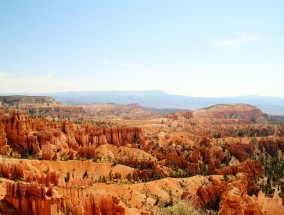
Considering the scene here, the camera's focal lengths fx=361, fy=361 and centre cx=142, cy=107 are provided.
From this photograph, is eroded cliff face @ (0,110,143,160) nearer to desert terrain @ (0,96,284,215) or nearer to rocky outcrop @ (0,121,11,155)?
rocky outcrop @ (0,121,11,155)

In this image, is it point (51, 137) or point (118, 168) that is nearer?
point (118, 168)

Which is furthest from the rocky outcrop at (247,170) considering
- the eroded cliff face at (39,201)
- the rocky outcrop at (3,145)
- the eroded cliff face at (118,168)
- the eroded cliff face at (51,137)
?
the rocky outcrop at (3,145)

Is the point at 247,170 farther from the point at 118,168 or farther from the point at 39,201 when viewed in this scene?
the point at 39,201

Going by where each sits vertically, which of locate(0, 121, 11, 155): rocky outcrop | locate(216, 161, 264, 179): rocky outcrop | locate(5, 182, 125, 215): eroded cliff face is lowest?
locate(216, 161, 264, 179): rocky outcrop

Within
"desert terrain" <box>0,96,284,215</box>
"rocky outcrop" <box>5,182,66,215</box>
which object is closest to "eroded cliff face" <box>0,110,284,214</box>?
"rocky outcrop" <box>5,182,66,215</box>

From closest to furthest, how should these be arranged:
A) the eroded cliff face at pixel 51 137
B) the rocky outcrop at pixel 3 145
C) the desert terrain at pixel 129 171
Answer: the desert terrain at pixel 129 171 < the rocky outcrop at pixel 3 145 < the eroded cliff face at pixel 51 137

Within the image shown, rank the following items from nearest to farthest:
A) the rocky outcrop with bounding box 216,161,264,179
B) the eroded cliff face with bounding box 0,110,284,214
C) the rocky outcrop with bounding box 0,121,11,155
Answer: the eroded cliff face with bounding box 0,110,284,214
the rocky outcrop with bounding box 0,121,11,155
the rocky outcrop with bounding box 216,161,264,179

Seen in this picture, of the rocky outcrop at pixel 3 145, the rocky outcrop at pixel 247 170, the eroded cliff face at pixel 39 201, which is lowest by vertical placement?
the rocky outcrop at pixel 247 170

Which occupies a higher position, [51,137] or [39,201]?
[51,137]

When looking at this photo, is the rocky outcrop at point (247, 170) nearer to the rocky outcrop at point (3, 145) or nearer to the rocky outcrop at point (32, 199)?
the rocky outcrop at point (32, 199)

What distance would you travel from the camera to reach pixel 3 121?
8600 cm

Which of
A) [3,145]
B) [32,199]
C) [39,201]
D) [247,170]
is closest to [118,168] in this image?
[3,145]

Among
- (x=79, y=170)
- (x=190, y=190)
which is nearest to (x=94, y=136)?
(x=79, y=170)

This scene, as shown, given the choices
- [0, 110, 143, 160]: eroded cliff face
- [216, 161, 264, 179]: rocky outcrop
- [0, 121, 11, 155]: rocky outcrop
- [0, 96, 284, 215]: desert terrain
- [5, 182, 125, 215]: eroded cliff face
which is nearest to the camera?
[5, 182, 125, 215]: eroded cliff face
